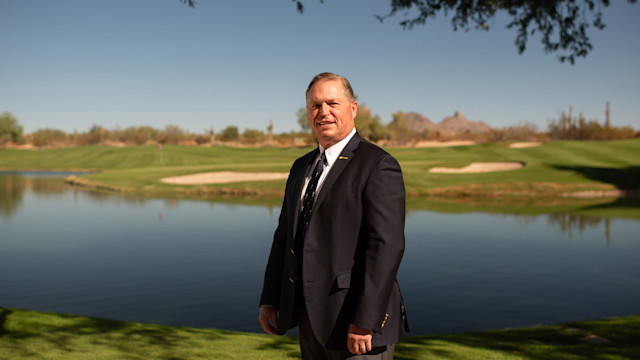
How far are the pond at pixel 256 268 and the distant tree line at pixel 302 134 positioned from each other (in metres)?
48.5

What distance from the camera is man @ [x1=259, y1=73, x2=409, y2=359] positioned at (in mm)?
2506

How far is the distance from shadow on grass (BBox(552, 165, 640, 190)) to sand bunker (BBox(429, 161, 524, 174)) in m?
3.22

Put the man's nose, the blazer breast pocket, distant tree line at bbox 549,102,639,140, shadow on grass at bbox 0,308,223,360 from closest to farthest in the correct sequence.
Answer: the blazer breast pocket < the man's nose < shadow on grass at bbox 0,308,223,360 < distant tree line at bbox 549,102,639,140

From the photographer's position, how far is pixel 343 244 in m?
2.62

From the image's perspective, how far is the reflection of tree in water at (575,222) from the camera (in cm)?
1495

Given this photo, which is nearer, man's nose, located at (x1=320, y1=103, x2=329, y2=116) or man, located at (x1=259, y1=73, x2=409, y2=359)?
man, located at (x1=259, y1=73, x2=409, y2=359)

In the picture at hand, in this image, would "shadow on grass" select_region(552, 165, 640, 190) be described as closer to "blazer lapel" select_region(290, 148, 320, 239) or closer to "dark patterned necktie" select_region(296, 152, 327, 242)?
"blazer lapel" select_region(290, 148, 320, 239)

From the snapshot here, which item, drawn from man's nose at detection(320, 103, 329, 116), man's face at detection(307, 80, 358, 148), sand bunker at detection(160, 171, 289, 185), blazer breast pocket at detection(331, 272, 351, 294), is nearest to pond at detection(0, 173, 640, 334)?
blazer breast pocket at detection(331, 272, 351, 294)

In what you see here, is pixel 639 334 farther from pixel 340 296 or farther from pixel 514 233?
pixel 514 233

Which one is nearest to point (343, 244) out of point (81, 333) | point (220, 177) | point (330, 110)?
point (330, 110)

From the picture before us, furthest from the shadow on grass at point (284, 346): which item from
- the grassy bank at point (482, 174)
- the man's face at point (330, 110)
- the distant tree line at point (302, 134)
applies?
the distant tree line at point (302, 134)

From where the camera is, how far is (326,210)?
2639 mm

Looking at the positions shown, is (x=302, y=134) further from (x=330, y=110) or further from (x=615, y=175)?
(x=330, y=110)

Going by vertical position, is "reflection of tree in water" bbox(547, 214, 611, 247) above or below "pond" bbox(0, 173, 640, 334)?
above
